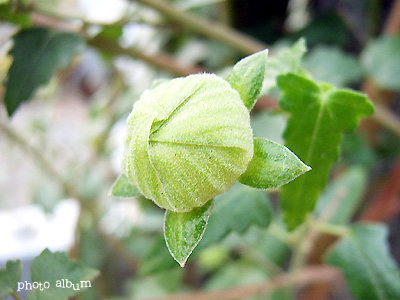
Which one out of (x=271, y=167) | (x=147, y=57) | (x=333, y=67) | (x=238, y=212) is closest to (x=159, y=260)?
(x=238, y=212)

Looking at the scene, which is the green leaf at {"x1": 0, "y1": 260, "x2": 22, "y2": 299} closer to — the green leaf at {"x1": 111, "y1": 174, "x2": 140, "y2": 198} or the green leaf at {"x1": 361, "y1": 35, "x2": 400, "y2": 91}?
the green leaf at {"x1": 111, "y1": 174, "x2": 140, "y2": 198}

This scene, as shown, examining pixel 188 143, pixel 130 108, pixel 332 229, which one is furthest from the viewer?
pixel 130 108

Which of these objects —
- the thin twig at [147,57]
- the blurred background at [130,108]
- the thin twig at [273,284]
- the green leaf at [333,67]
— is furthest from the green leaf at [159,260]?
the green leaf at [333,67]

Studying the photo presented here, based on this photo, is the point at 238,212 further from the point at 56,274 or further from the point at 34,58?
the point at 34,58

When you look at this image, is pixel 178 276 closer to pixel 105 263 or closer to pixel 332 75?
pixel 105 263

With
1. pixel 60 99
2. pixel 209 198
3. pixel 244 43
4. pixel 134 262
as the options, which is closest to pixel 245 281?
pixel 134 262

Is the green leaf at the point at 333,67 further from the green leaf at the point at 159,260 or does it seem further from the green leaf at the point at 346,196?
the green leaf at the point at 159,260
